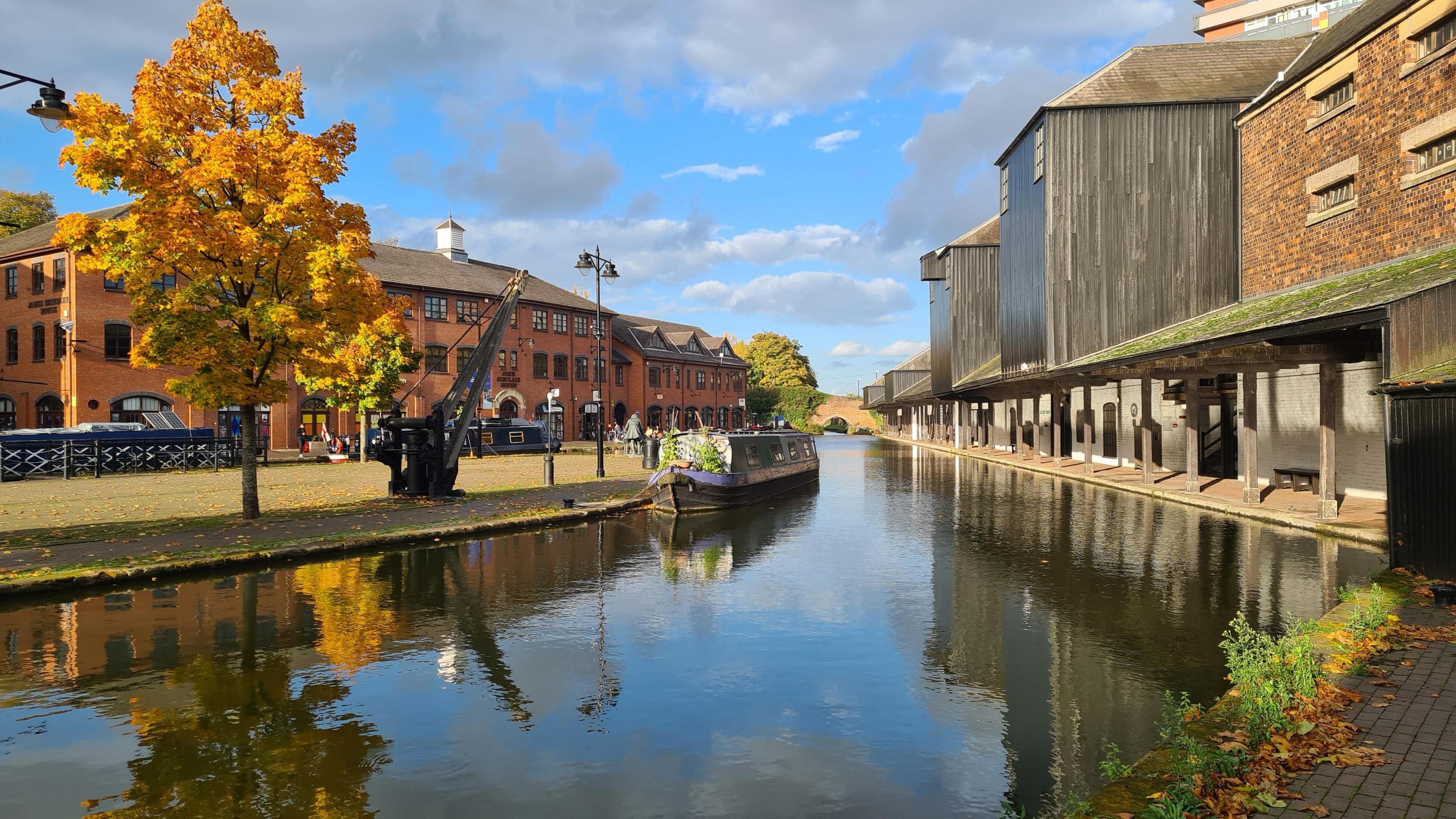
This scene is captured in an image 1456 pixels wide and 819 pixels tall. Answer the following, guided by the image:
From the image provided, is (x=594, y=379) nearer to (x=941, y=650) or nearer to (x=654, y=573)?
(x=654, y=573)

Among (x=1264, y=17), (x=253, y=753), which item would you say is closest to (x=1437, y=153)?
(x=253, y=753)

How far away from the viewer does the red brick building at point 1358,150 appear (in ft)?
55.3

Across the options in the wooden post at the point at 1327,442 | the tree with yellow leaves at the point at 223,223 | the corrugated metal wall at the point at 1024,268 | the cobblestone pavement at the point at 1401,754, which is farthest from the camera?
the corrugated metal wall at the point at 1024,268

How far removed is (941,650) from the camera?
7.95m

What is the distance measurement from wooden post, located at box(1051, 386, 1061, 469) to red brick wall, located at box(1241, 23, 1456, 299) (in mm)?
9523

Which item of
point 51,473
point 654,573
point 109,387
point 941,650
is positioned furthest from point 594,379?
point 941,650

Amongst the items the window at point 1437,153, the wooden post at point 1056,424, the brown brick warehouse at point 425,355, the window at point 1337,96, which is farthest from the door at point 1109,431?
the brown brick warehouse at point 425,355

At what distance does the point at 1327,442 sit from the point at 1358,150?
28.1 ft

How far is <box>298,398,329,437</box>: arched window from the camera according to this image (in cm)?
4556

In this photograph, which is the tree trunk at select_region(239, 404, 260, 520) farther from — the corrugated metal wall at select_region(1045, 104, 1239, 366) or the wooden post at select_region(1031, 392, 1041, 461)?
the wooden post at select_region(1031, 392, 1041, 461)

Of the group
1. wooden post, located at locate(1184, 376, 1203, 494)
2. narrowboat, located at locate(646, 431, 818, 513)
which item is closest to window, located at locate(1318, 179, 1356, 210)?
wooden post, located at locate(1184, 376, 1203, 494)

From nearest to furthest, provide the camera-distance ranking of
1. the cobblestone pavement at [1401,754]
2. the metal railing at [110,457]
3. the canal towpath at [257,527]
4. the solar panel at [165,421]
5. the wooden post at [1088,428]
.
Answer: the cobblestone pavement at [1401,754] < the canal towpath at [257,527] < the metal railing at [110,457] < the wooden post at [1088,428] < the solar panel at [165,421]

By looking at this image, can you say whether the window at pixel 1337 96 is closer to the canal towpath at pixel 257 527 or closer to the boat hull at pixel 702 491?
the boat hull at pixel 702 491

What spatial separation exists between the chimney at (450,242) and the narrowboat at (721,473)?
41.2 metres
